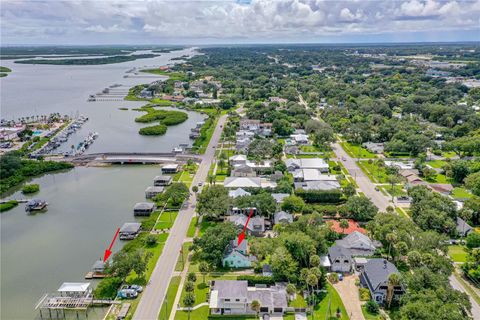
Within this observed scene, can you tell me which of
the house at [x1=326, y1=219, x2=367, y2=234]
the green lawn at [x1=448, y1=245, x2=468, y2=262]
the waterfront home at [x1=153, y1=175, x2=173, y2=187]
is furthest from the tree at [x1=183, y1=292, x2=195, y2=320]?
the waterfront home at [x1=153, y1=175, x2=173, y2=187]

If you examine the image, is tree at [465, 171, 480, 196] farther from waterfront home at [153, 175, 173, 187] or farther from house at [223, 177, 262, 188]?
waterfront home at [153, 175, 173, 187]

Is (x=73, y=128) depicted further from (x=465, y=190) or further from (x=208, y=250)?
(x=465, y=190)

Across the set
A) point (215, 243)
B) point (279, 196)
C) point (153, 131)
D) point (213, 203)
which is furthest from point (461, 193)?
point (153, 131)

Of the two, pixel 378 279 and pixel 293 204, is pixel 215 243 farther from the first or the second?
pixel 378 279

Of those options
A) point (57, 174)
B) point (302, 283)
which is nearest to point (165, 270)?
A: point (302, 283)

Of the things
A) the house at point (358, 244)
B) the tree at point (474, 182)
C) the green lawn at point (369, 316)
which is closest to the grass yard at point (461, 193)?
the tree at point (474, 182)

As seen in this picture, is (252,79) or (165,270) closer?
(165,270)
